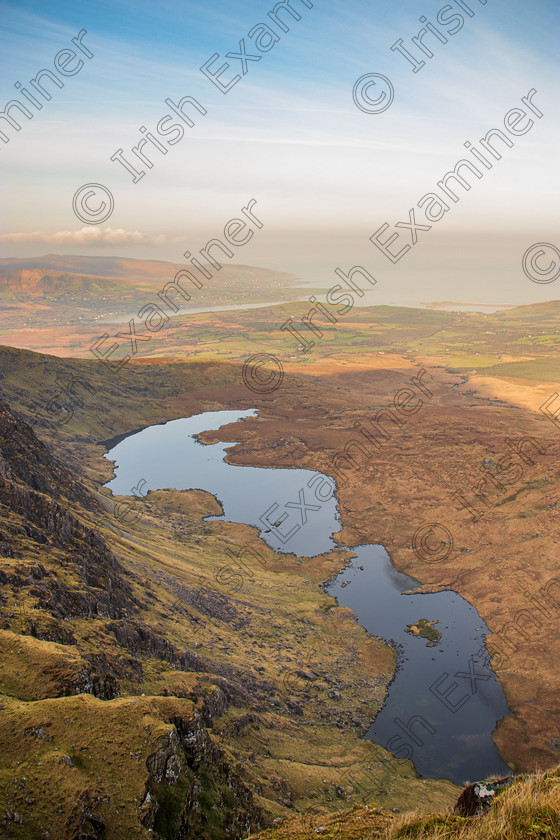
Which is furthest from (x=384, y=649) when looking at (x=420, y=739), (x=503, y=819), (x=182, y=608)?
(x=503, y=819)

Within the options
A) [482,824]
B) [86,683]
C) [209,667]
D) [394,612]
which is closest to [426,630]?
[394,612]

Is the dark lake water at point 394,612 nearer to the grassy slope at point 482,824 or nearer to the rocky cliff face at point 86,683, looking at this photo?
the rocky cliff face at point 86,683

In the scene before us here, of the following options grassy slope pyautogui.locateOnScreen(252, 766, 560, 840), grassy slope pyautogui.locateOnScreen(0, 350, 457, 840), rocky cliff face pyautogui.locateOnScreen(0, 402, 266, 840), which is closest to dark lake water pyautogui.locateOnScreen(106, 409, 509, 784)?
grassy slope pyautogui.locateOnScreen(0, 350, 457, 840)

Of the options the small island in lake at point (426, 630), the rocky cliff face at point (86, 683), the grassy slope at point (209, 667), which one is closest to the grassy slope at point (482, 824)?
the rocky cliff face at point (86, 683)

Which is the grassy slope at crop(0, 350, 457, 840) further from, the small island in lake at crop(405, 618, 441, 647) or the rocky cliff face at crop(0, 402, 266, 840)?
the small island in lake at crop(405, 618, 441, 647)

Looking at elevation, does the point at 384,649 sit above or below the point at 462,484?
below

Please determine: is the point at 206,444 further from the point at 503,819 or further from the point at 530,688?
the point at 503,819
